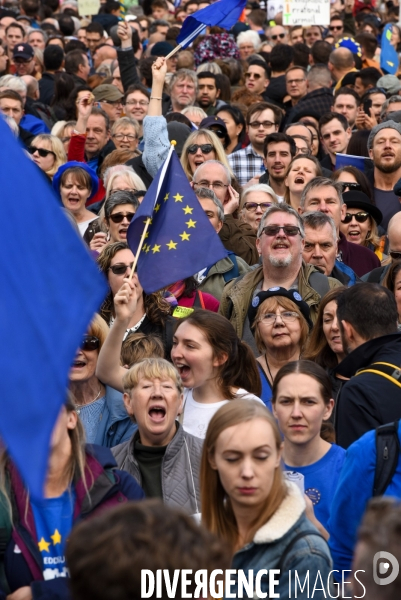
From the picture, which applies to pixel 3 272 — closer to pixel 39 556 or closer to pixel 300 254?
pixel 39 556

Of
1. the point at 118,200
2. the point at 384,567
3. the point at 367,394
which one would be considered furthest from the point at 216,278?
the point at 384,567

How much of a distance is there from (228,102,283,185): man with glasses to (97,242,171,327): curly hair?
4.04 metres

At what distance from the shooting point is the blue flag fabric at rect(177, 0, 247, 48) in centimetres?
959

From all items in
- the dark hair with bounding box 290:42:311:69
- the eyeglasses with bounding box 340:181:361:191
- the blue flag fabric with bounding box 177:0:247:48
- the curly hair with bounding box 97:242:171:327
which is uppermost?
the blue flag fabric with bounding box 177:0:247:48

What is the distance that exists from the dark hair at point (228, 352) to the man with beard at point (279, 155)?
151 inches

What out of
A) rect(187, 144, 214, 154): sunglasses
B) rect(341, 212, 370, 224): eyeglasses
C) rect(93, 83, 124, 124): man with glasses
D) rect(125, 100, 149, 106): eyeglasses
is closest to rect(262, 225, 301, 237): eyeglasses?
rect(341, 212, 370, 224): eyeglasses

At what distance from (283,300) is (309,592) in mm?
3017

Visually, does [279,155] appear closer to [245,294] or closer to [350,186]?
[350,186]

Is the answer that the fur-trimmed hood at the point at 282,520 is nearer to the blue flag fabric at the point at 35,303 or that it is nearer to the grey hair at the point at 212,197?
the blue flag fabric at the point at 35,303

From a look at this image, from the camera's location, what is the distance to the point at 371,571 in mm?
2516

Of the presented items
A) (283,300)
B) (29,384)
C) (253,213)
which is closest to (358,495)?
(29,384)

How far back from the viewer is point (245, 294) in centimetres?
708

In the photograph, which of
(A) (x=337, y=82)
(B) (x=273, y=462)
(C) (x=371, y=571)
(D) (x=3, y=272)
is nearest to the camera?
(C) (x=371, y=571)

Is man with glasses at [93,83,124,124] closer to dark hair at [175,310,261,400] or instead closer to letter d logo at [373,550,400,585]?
dark hair at [175,310,261,400]
